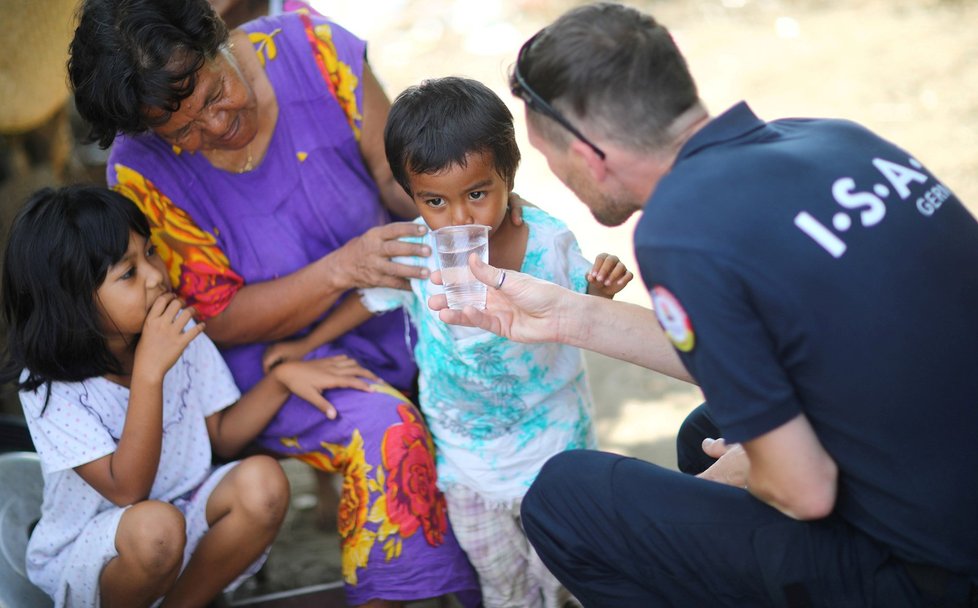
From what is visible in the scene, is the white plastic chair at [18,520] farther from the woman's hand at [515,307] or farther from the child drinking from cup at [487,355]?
the woman's hand at [515,307]

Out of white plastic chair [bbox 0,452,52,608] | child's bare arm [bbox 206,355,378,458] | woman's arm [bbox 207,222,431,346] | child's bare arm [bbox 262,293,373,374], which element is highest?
woman's arm [bbox 207,222,431,346]

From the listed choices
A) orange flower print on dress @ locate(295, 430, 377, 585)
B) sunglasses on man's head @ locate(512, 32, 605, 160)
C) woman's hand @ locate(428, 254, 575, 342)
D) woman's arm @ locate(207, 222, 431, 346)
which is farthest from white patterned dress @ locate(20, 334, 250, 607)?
sunglasses on man's head @ locate(512, 32, 605, 160)

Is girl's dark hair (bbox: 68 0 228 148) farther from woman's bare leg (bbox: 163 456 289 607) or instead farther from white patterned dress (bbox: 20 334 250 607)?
woman's bare leg (bbox: 163 456 289 607)

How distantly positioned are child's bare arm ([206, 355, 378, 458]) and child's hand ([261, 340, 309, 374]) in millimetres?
48

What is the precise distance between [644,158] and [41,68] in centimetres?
286

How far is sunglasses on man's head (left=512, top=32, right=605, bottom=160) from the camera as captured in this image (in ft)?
6.03

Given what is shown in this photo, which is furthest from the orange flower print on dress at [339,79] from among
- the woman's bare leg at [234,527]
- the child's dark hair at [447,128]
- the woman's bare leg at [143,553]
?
the woman's bare leg at [143,553]

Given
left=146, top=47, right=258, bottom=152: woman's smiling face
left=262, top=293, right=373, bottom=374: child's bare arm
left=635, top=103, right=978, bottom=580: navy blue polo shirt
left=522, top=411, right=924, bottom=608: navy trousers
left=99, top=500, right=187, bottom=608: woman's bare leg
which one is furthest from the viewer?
left=262, top=293, right=373, bottom=374: child's bare arm

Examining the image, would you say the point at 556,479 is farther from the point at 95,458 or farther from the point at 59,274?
the point at 59,274

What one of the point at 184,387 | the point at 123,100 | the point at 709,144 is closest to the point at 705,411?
the point at 709,144

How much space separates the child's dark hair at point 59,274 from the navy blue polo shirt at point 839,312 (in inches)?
54.4

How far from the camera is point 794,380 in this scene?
5.61 ft

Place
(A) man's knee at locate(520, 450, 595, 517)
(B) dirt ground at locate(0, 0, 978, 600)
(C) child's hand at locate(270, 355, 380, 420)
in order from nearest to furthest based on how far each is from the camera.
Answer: (A) man's knee at locate(520, 450, 595, 517) < (C) child's hand at locate(270, 355, 380, 420) < (B) dirt ground at locate(0, 0, 978, 600)

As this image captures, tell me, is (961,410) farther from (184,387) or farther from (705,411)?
(184,387)
